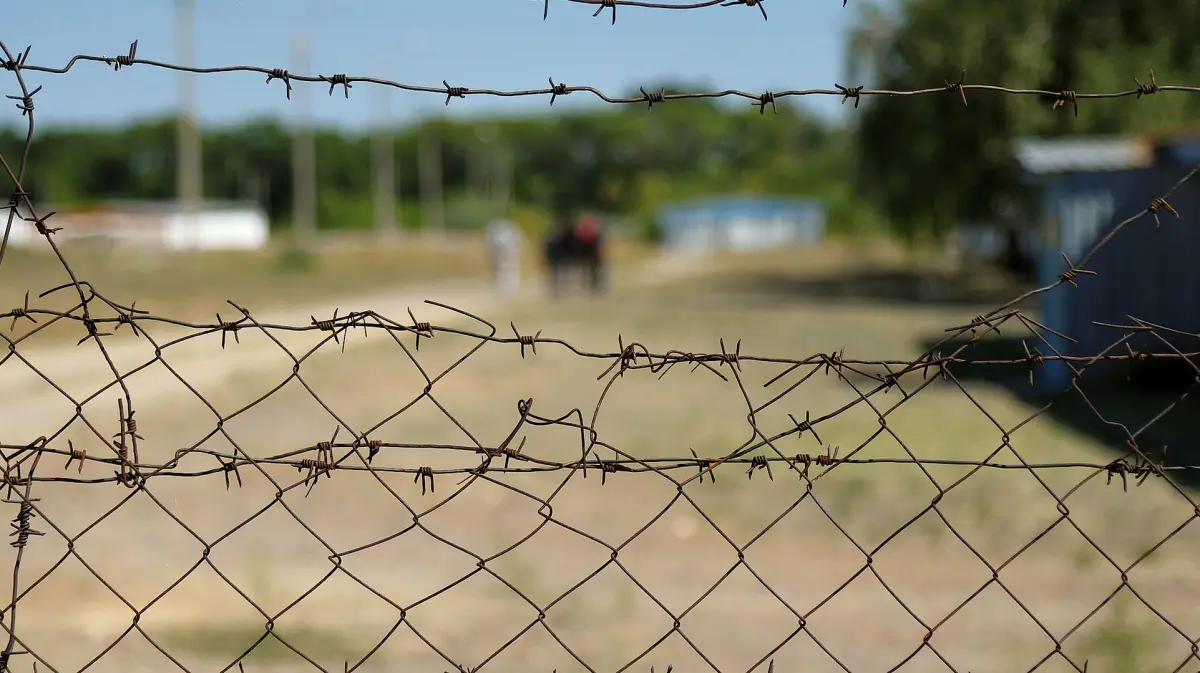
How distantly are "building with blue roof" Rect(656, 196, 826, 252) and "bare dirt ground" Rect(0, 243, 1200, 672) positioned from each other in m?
86.8

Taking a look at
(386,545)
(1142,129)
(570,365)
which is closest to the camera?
(386,545)

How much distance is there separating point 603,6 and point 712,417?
8.63m

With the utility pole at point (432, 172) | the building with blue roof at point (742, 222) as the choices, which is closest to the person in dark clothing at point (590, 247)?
the utility pole at point (432, 172)

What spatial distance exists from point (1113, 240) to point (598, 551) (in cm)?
828

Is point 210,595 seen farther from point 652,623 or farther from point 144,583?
point 652,623

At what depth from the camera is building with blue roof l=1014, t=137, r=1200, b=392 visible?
12.5 meters

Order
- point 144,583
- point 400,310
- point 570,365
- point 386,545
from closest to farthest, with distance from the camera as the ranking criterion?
1. point 144,583
2. point 386,545
3. point 570,365
4. point 400,310

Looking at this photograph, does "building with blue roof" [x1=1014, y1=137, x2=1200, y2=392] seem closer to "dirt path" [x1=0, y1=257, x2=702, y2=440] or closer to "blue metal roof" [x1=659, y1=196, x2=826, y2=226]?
"dirt path" [x1=0, y1=257, x2=702, y2=440]

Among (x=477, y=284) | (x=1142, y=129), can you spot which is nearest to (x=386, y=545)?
(x=1142, y=129)

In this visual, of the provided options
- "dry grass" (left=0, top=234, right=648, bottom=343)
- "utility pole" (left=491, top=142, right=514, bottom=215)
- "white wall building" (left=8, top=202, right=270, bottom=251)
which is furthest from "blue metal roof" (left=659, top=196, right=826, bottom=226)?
"dry grass" (left=0, top=234, right=648, bottom=343)

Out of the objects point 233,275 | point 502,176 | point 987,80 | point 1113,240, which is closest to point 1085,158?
point 1113,240

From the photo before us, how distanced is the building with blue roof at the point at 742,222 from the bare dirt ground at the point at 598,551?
8678 centimetres

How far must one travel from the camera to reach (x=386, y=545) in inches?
265

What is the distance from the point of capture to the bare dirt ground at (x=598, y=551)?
4.81 meters
